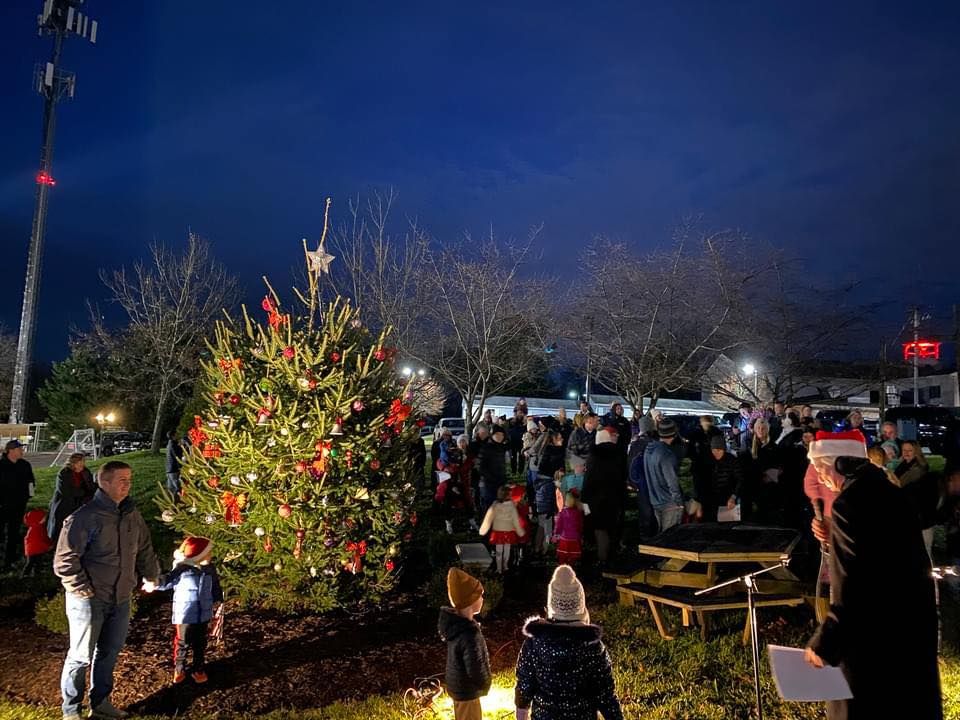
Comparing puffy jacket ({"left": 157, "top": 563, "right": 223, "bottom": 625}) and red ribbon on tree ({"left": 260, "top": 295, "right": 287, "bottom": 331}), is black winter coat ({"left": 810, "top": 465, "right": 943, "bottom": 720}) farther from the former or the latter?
red ribbon on tree ({"left": 260, "top": 295, "right": 287, "bottom": 331})

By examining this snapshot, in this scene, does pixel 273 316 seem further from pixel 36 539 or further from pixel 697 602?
pixel 697 602

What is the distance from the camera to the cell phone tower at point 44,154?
83.3 feet

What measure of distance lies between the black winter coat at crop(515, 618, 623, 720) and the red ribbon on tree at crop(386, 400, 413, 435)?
3.81 metres

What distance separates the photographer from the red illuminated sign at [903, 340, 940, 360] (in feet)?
98.8

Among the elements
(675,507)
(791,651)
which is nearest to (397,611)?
(675,507)

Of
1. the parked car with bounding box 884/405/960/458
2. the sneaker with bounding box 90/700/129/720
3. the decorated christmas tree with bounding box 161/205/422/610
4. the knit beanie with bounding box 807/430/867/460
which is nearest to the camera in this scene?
the knit beanie with bounding box 807/430/867/460

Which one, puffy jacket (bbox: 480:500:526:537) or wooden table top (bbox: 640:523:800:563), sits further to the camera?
Result: puffy jacket (bbox: 480:500:526:537)

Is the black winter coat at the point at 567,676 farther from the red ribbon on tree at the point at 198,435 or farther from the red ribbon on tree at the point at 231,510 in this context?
the red ribbon on tree at the point at 198,435

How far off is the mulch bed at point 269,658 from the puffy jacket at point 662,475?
2.46 metres

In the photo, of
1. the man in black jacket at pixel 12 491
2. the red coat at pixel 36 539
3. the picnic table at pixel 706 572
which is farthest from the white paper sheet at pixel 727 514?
the man in black jacket at pixel 12 491

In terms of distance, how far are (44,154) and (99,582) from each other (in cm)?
2814

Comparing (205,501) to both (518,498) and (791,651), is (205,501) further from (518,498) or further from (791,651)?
(791,651)

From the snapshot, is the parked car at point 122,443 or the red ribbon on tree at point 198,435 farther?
the parked car at point 122,443

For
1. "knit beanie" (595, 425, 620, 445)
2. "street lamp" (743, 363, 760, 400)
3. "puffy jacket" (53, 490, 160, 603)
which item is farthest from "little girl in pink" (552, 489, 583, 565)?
"street lamp" (743, 363, 760, 400)
